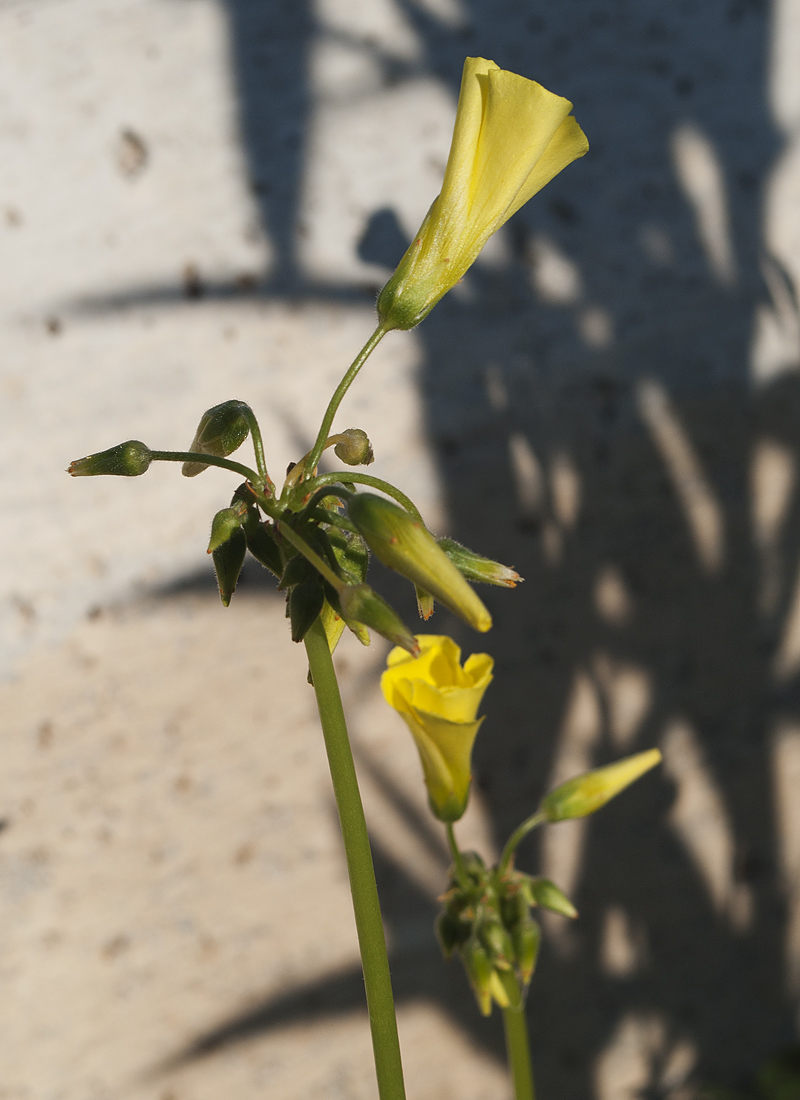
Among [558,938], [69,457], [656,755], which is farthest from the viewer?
[558,938]

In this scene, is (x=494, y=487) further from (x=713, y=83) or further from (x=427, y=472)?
(x=713, y=83)

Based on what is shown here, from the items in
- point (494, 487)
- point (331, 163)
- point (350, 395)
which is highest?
point (331, 163)

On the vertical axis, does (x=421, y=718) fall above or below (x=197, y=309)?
below

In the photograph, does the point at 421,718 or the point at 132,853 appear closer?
the point at 421,718

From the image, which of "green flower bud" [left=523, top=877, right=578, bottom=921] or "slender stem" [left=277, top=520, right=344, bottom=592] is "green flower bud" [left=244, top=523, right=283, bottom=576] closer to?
"slender stem" [left=277, top=520, right=344, bottom=592]

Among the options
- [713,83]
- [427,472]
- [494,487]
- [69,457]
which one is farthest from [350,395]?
[713,83]

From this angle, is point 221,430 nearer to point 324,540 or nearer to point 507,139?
point 324,540

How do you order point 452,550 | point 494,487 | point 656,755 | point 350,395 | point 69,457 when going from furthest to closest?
point 494,487
point 350,395
point 69,457
point 656,755
point 452,550

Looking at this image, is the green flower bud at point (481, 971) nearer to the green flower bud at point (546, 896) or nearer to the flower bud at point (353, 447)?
the green flower bud at point (546, 896)
